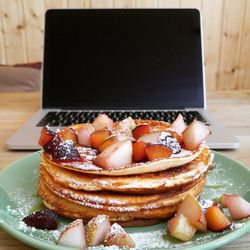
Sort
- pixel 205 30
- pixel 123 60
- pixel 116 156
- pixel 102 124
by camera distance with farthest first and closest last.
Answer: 1. pixel 205 30
2. pixel 123 60
3. pixel 102 124
4. pixel 116 156

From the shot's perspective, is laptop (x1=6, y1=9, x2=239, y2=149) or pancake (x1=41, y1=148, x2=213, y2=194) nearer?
pancake (x1=41, y1=148, x2=213, y2=194)

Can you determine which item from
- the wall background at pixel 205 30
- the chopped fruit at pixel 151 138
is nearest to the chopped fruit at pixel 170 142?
the chopped fruit at pixel 151 138

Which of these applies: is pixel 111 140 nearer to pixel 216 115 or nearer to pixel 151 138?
pixel 151 138

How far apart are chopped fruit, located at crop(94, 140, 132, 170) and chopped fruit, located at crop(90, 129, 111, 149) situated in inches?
3.7

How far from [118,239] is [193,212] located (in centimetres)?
14

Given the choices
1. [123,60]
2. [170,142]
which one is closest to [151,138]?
[170,142]

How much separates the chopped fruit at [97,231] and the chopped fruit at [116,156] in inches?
4.1

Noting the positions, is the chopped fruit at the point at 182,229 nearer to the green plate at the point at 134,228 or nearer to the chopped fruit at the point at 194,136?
the green plate at the point at 134,228

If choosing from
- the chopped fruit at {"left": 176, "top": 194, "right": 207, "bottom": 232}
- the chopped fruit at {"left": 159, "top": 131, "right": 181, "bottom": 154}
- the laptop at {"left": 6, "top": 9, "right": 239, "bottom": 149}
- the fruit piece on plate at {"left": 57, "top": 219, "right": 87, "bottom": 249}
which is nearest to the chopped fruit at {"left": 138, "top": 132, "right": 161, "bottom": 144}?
the chopped fruit at {"left": 159, "top": 131, "right": 181, "bottom": 154}

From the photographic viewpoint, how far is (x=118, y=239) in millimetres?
609

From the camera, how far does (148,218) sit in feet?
2.34

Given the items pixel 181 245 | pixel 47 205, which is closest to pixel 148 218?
pixel 181 245

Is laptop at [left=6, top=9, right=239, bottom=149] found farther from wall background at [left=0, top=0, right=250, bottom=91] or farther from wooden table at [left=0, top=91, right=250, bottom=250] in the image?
wall background at [left=0, top=0, right=250, bottom=91]

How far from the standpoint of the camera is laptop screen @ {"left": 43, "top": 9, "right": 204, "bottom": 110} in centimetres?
163
